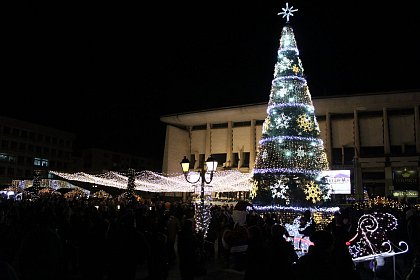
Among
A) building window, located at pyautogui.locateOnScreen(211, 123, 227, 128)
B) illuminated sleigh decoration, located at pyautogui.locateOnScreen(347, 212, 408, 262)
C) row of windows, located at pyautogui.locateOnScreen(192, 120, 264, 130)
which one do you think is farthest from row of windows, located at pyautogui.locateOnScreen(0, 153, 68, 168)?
illuminated sleigh decoration, located at pyautogui.locateOnScreen(347, 212, 408, 262)

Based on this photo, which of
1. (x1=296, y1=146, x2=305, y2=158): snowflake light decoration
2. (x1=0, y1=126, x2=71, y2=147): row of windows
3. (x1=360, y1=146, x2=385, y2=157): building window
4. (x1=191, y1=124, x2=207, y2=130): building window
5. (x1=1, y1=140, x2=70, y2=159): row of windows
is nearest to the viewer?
(x1=296, y1=146, x2=305, y2=158): snowflake light decoration

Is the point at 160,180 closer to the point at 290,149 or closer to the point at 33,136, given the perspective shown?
the point at 290,149

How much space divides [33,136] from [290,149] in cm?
6758

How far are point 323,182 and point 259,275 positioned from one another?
13.3 m

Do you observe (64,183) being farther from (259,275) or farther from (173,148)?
(259,275)

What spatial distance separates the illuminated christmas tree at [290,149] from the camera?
16.5 metres

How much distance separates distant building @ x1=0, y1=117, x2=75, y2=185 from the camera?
219ft

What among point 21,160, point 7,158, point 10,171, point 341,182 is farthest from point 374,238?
point 21,160

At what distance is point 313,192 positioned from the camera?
1652cm

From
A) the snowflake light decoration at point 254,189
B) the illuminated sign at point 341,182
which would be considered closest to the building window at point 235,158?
the illuminated sign at point 341,182

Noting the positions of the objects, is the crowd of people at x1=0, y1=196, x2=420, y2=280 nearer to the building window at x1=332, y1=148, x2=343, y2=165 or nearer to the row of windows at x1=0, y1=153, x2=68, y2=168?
the building window at x1=332, y1=148, x2=343, y2=165

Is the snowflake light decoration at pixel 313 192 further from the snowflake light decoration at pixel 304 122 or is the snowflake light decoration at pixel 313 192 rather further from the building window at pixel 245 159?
the building window at pixel 245 159

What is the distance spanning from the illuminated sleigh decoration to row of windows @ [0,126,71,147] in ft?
230

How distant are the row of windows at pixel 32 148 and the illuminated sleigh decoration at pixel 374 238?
70.2 metres
